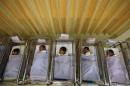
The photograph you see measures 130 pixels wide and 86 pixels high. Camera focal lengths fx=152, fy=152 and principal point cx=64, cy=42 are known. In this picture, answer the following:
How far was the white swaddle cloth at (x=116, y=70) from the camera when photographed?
2.46 meters

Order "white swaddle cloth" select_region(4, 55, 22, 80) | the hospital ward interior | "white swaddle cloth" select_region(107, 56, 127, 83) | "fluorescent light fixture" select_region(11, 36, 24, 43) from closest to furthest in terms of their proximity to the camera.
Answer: the hospital ward interior
"white swaddle cloth" select_region(107, 56, 127, 83)
"white swaddle cloth" select_region(4, 55, 22, 80)
"fluorescent light fixture" select_region(11, 36, 24, 43)

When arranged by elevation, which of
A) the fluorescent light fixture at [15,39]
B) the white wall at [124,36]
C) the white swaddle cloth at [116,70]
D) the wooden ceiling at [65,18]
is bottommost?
the white swaddle cloth at [116,70]

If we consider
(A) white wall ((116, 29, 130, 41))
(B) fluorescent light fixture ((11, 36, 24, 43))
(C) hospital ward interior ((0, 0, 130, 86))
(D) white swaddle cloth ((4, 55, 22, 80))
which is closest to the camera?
(C) hospital ward interior ((0, 0, 130, 86))

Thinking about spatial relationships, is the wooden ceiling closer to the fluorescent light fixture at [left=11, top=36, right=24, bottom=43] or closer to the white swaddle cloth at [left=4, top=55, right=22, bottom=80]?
the fluorescent light fixture at [left=11, top=36, right=24, bottom=43]

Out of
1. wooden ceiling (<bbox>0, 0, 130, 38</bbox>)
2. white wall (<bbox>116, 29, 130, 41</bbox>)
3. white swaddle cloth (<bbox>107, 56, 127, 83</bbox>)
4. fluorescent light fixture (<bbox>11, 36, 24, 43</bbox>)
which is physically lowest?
white swaddle cloth (<bbox>107, 56, 127, 83</bbox>)

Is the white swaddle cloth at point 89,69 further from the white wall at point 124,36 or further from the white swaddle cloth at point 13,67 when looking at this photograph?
the white swaddle cloth at point 13,67

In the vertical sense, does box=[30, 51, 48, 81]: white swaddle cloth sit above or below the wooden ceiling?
below

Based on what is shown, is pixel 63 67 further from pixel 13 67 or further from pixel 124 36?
pixel 124 36

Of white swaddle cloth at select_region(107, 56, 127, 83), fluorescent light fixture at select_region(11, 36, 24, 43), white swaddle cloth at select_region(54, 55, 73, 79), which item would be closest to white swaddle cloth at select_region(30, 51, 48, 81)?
white swaddle cloth at select_region(54, 55, 73, 79)

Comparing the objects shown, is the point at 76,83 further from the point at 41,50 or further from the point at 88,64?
the point at 41,50

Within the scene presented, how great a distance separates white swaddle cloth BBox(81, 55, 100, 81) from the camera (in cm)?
248

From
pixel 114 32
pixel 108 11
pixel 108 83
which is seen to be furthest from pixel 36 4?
pixel 114 32

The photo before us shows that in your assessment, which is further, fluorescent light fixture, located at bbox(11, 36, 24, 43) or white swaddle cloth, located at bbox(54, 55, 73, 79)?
fluorescent light fixture, located at bbox(11, 36, 24, 43)

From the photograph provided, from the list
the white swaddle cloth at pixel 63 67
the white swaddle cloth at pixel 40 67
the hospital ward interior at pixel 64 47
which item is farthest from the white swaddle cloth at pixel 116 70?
the white swaddle cloth at pixel 40 67
